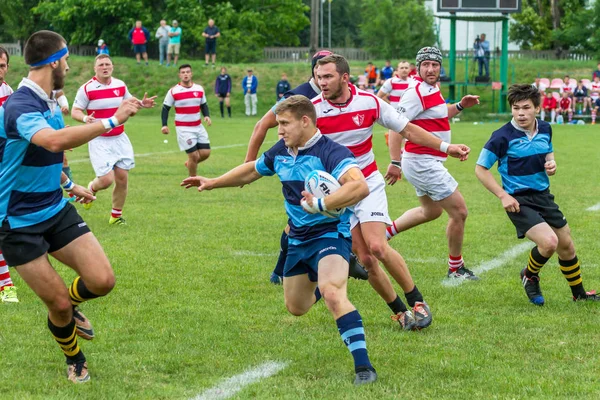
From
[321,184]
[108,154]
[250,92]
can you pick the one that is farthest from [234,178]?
[250,92]

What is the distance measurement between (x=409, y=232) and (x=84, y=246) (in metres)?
6.16

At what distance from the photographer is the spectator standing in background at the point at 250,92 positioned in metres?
39.2

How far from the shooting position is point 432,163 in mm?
8547

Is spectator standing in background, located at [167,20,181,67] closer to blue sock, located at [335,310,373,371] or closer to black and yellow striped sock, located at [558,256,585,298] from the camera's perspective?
black and yellow striped sock, located at [558,256,585,298]

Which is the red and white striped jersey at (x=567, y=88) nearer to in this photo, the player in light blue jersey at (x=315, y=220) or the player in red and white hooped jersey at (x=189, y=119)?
the player in red and white hooped jersey at (x=189, y=119)

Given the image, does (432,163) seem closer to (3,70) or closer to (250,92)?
(3,70)

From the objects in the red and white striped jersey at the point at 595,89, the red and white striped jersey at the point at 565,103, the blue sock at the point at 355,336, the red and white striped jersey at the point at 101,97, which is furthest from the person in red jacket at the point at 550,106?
the blue sock at the point at 355,336

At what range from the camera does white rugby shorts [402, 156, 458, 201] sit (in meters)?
8.50

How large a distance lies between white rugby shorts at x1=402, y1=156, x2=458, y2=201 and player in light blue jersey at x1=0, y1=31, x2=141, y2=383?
3793 mm

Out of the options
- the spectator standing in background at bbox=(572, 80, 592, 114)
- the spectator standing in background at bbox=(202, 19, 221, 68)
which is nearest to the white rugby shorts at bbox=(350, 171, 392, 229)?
the spectator standing in background at bbox=(572, 80, 592, 114)

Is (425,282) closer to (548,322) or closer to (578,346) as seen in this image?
(548,322)

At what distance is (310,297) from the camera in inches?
238

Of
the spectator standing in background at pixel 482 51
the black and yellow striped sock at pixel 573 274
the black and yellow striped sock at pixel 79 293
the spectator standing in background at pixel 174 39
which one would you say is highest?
the spectator standing in background at pixel 174 39

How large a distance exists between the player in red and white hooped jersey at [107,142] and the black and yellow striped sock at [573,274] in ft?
20.4
